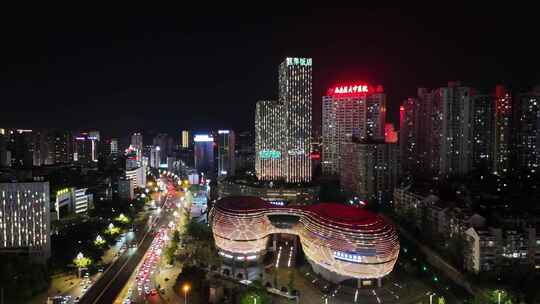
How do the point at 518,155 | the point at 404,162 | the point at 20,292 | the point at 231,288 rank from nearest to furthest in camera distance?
the point at 20,292
the point at 231,288
the point at 518,155
the point at 404,162

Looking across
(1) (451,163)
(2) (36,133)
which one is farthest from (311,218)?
(2) (36,133)

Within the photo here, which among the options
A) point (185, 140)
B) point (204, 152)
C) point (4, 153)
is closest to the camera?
point (4, 153)

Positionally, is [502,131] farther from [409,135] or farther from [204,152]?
[204,152]

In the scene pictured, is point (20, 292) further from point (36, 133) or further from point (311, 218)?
point (36, 133)

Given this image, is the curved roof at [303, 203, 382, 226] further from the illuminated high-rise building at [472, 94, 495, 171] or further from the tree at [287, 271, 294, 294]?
the illuminated high-rise building at [472, 94, 495, 171]

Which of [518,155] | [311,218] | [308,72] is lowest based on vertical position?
[311,218]

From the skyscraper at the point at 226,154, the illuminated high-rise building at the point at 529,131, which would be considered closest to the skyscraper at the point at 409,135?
the illuminated high-rise building at the point at 529,131

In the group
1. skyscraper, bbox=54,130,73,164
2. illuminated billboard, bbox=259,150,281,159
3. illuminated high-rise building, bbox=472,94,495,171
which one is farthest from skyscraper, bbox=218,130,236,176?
illuminated high-rise building, bbox=472,94,495,171

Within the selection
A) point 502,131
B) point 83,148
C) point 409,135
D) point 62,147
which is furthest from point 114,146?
point 502,131
